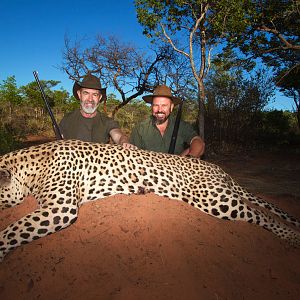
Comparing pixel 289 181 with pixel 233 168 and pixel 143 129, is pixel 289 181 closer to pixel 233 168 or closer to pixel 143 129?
pixel 233 168

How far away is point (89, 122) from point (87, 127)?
0.11 metres

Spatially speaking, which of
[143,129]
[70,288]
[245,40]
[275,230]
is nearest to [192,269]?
[70,288]

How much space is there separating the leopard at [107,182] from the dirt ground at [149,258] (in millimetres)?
133

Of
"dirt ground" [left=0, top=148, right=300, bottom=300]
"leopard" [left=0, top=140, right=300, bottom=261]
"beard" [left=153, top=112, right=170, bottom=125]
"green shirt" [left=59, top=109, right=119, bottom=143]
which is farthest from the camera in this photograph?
"green shirt" [left=59, top=109, right=119, bottom=143]

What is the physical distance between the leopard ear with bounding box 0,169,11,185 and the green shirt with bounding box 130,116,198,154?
2790 millimetres

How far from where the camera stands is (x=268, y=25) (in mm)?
11719

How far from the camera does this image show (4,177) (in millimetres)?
3148

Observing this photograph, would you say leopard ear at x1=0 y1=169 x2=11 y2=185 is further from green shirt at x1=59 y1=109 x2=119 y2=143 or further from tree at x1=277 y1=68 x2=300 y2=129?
tree at x1=277 y1=68 x2=300 y2=129

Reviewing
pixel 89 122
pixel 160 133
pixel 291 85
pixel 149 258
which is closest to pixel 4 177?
A: pixel 149 258

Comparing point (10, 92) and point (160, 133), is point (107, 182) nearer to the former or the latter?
point (160, 133)

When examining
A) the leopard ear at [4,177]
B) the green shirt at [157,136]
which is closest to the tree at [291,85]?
the green shirt at [157,136]

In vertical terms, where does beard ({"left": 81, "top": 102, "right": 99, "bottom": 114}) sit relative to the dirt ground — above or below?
above

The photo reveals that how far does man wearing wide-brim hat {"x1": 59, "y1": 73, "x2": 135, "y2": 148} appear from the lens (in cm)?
542

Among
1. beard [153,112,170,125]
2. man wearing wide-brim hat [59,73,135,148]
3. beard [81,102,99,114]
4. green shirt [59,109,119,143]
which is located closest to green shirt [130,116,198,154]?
beard [153,112,170,125]
